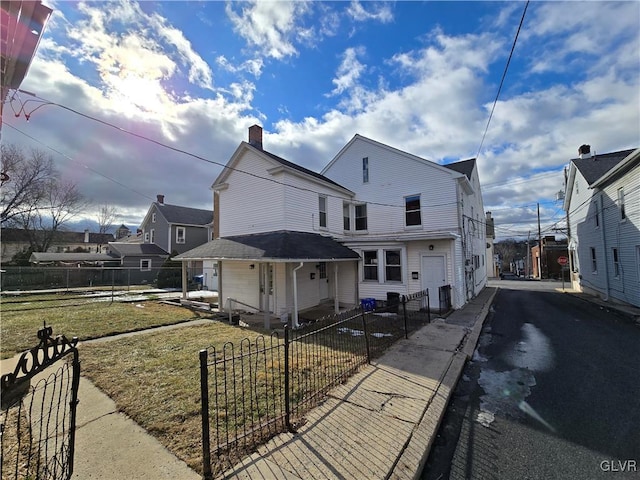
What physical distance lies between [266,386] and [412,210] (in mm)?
11812

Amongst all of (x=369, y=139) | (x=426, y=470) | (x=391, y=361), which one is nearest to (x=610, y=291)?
(x=369, y=139)

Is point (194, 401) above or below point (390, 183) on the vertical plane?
below

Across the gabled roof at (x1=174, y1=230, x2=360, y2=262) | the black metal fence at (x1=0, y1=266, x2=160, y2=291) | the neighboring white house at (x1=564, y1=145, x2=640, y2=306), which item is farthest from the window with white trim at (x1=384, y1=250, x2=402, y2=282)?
the black metal fence at (x1=0, y1=266, x2=160, y2=291)

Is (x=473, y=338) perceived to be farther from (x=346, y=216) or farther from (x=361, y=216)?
(x=346, y=216)

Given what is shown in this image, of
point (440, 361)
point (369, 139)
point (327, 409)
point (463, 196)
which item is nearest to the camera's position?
point (327, 409)

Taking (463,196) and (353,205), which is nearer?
(463,196)

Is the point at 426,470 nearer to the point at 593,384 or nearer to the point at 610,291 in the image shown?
the point at 593,384

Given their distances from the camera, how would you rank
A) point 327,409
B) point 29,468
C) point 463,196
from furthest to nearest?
point 463,196
point 327,409
point 29,468

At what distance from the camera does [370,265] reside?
44.7 ft

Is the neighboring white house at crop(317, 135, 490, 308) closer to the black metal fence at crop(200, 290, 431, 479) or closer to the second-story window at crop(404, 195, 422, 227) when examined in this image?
the second-story window at crop(404, 195, 422, 227)

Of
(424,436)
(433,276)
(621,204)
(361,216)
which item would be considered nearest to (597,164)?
(621,204)

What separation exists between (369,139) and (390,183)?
284cm

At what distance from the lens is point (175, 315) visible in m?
11.2

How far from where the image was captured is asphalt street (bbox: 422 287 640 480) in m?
3.21
